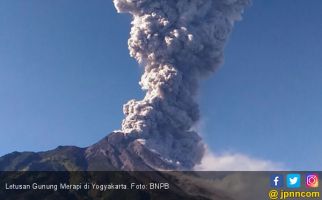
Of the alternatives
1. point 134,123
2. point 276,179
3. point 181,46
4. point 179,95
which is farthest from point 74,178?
point 276,179

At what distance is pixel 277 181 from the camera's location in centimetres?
3747

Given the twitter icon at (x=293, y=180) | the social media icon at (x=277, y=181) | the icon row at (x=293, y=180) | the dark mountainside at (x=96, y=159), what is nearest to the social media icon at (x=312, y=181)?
the icon row at (x=293, y=180)

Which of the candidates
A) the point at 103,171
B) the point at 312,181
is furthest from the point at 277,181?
the point at 103,171

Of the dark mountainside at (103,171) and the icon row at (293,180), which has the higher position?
the dark mountainside at (103,171)

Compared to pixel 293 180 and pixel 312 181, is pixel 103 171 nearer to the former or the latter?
pixel 312 181

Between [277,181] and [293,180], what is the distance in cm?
142

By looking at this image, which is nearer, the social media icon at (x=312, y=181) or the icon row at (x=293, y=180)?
the icon row at (x=293, y=180)

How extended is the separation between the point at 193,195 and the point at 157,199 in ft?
35.7

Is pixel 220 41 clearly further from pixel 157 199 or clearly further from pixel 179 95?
pixel 157 199

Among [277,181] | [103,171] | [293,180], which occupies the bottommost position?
[293,180]

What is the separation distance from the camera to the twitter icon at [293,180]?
120ft

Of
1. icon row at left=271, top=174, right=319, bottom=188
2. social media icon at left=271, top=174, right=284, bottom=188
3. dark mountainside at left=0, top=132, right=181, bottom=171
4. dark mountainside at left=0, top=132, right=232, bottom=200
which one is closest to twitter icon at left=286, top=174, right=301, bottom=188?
icon row at left=271, top=174, right=319, bottom=188

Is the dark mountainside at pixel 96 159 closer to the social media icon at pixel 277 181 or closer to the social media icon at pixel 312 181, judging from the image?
the social media icon at pixel 277 181

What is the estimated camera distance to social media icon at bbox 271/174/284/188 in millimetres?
37375
